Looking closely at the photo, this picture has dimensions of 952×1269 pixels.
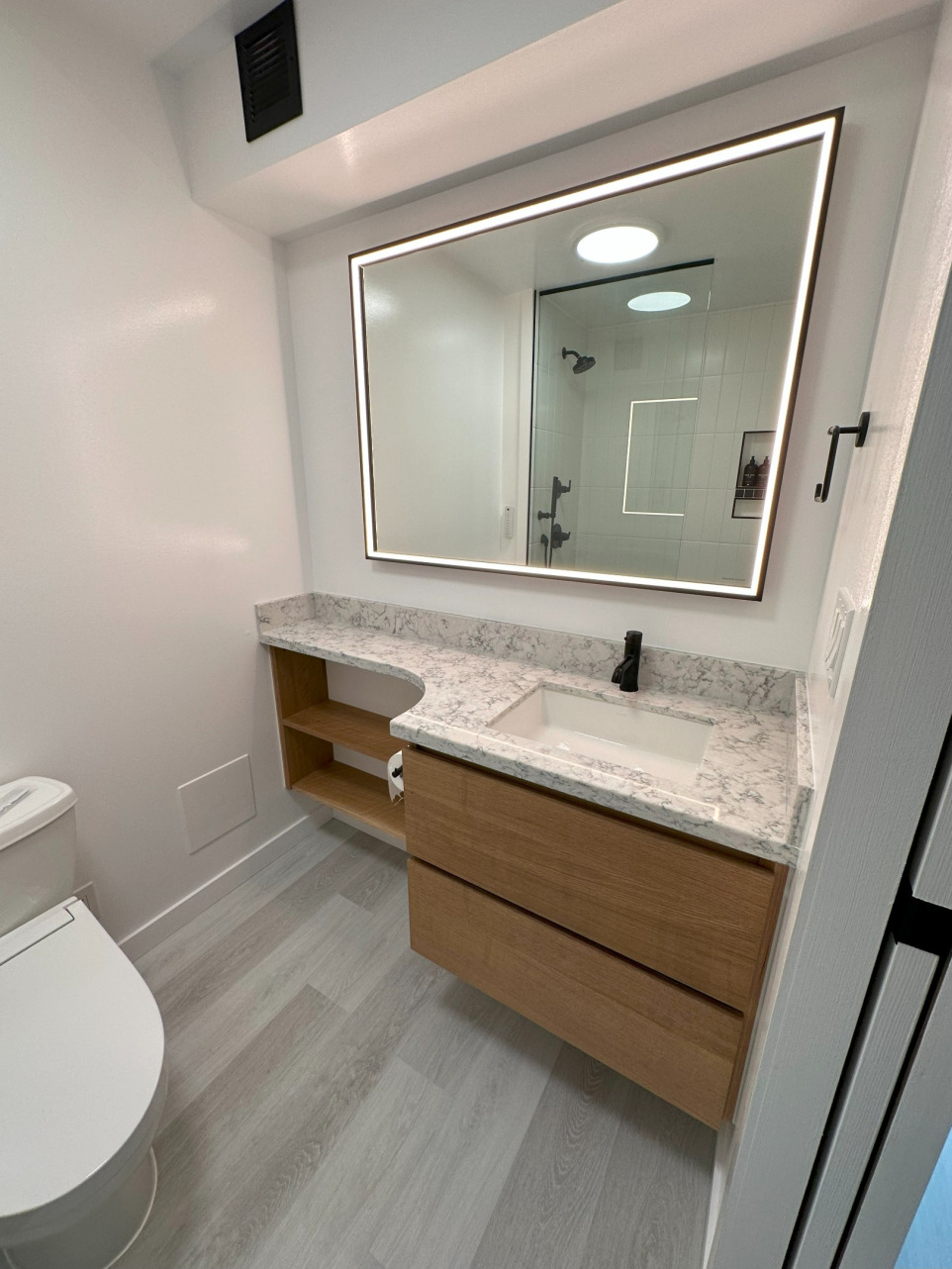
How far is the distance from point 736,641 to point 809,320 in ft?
2.20

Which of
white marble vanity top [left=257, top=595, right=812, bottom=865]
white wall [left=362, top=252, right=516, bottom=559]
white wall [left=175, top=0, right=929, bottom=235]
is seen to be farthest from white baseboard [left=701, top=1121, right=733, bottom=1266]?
white wall [left=175, top=0, right=929, bottom=235]

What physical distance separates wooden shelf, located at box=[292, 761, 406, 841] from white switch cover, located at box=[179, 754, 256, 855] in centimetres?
20

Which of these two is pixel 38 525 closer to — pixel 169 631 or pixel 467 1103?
pixel 169 631

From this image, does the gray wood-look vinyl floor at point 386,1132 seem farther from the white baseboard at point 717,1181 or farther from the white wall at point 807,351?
the white wall at point 807,351

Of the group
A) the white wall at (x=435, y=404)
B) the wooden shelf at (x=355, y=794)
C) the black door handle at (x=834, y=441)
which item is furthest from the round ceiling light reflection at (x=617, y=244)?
the wooden shelf at (x=355, y=794)

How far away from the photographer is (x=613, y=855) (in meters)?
0.93

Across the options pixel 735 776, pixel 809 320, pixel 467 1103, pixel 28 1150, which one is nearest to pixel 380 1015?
pixel 467 1103

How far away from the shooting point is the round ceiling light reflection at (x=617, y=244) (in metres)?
1.13

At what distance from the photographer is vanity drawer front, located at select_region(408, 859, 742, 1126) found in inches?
36.3

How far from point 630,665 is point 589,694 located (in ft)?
0.43

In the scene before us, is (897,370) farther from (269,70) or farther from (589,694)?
(269,70)

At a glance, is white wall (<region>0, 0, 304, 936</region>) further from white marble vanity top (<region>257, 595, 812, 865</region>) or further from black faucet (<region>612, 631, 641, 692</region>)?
black faucet (<region>612, 631, 641, 692</region>)

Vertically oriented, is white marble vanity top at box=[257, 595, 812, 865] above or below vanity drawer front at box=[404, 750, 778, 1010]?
above

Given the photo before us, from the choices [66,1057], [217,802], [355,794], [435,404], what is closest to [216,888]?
[217,802]
